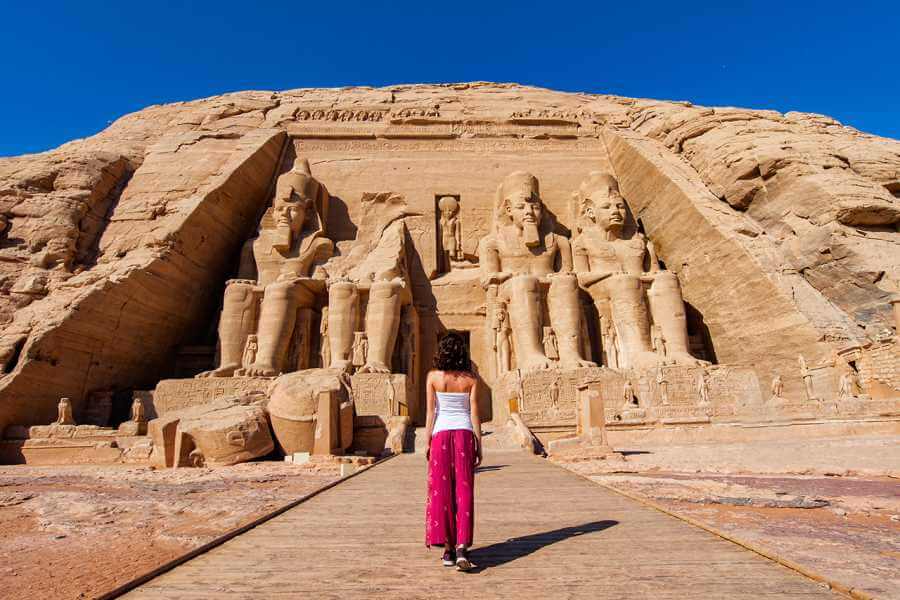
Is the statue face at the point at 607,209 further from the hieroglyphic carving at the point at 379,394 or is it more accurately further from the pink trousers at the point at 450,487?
the pink trousers at the point at 450,487

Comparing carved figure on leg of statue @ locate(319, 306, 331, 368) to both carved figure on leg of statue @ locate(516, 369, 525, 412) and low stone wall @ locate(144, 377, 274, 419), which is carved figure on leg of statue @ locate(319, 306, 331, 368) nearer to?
low stone wall @ locate(144, 377, 274, 419)

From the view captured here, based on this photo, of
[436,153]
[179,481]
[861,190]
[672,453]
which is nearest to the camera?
[179,481]

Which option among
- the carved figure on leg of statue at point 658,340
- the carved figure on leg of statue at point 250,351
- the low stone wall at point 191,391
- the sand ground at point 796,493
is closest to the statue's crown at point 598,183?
the carved figure on leg of statue at point 658,340

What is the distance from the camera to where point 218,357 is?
31.7ft

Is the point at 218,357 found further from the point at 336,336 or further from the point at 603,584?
the point at 603,584

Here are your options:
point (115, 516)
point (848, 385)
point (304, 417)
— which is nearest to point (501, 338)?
point (304, 417)

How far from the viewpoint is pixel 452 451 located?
217cm

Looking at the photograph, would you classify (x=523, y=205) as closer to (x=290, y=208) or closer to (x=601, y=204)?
(x=601, y=204)

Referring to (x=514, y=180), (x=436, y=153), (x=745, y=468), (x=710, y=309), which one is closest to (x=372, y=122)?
(x=436, y=153)

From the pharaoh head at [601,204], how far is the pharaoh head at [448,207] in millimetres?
2790

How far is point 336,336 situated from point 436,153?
6.10m

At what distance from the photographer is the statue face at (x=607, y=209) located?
1081 cm

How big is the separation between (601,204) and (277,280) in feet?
21.2

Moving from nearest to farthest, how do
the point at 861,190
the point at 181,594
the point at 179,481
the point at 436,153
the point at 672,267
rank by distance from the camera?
the point at 181,594 < the point at 179,481 < the point at 861,190 < the point at 672,267 < the point at 436,153
